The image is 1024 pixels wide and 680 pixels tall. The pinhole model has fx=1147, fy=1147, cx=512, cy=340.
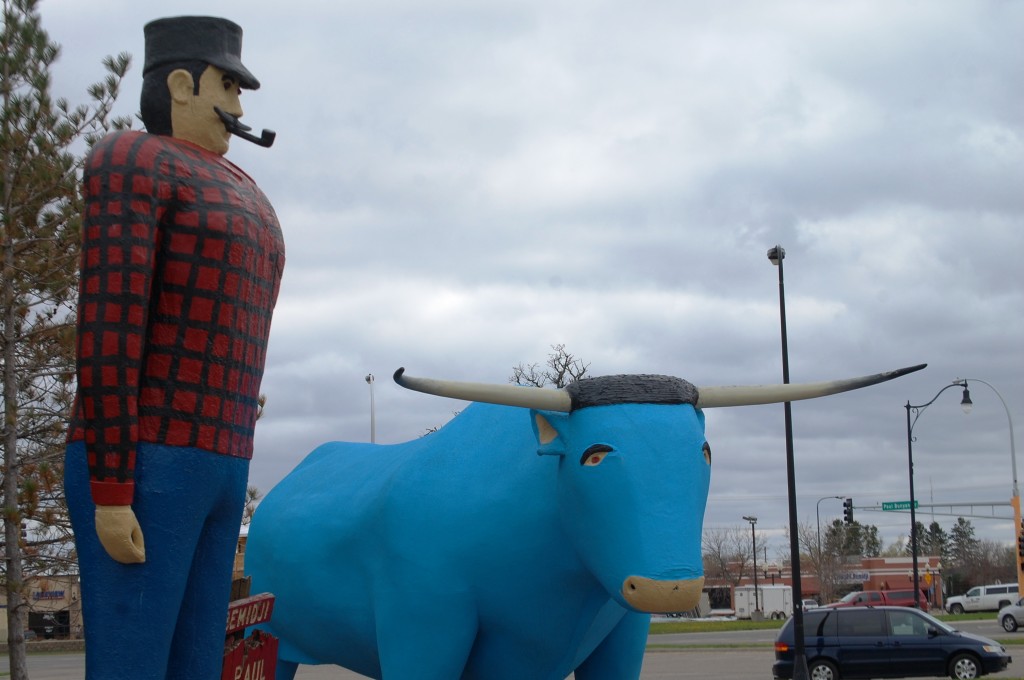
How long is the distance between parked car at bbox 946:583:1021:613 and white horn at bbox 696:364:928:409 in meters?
45.8

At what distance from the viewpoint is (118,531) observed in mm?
4082

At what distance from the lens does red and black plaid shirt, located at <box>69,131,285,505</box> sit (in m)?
4.14

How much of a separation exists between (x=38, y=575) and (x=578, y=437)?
7.02 m

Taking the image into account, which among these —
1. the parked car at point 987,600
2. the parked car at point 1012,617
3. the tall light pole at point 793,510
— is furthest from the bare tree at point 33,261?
the parked car at point 987,600

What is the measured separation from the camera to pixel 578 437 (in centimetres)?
545

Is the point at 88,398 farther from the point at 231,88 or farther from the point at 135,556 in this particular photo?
the point at 231,88

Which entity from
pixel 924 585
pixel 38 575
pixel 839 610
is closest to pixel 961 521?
pixel 924 585

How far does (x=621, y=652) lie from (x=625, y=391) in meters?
1.92

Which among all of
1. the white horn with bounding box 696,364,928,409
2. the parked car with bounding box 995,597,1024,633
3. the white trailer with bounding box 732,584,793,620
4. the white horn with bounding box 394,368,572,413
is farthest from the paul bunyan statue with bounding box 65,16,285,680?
the white trailer with bounding box 732,584,793,620

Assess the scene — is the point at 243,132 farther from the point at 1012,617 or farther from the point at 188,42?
the point at 1012,617

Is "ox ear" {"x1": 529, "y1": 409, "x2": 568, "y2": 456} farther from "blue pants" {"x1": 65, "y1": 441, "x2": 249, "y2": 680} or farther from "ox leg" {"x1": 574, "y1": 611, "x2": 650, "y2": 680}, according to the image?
"blue pants" {"x1": 65, "y1": 441, "x2": 249, "y2": 680}

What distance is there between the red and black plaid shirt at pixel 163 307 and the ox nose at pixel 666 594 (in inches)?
69.9

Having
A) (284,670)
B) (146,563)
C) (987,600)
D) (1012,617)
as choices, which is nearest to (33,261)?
(284,670)

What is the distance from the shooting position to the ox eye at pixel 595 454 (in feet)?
17.4
